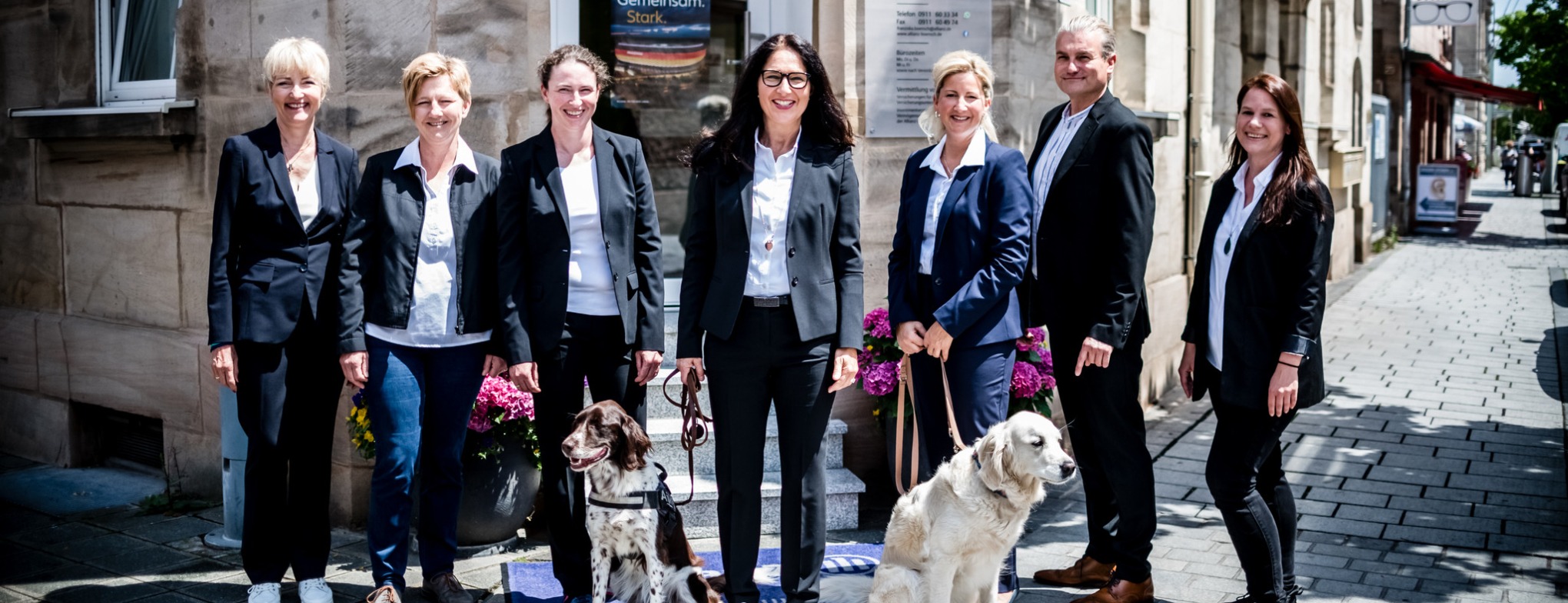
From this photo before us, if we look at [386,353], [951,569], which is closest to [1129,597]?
[951,569]

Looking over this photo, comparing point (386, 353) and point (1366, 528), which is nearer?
point (386, 353)

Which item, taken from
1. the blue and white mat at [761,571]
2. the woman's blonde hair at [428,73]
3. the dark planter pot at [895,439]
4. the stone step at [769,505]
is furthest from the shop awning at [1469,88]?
the woman's blonde hair at [428,73]

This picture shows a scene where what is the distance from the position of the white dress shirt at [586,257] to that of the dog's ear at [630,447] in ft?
1.42

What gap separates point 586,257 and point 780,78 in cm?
101

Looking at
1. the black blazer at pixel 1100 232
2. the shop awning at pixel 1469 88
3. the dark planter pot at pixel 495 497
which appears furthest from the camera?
the shop awning at pixel 1469 88

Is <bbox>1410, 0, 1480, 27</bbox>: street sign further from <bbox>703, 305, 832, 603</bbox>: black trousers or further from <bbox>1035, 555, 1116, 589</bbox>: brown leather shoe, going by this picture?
<bbox>703, 305, 832, 603</bbox>: black trousers

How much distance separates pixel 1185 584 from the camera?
534 centimetres

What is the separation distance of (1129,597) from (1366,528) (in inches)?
71.0

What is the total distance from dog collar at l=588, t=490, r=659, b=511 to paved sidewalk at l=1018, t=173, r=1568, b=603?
168 cm

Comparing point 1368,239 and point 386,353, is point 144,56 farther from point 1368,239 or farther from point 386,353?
point 1368,239

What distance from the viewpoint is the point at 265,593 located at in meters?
4.90

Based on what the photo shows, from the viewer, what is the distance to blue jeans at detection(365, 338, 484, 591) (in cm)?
475

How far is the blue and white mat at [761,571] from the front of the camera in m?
5.10

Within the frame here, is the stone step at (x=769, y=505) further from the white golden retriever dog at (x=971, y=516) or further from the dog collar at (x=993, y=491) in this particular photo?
the dog collar at (x=993, y=491)
